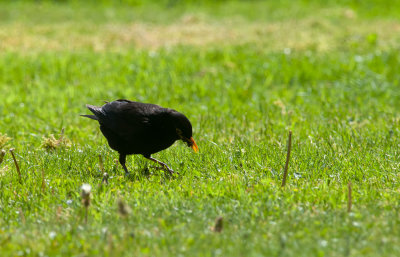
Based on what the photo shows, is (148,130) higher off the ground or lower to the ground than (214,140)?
higher

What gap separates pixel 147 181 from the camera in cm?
524

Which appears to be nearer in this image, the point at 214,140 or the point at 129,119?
the point at 129,119

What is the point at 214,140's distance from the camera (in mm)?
6832

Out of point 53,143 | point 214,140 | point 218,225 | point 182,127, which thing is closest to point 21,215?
point 218,225

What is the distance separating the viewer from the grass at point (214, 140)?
154 inches

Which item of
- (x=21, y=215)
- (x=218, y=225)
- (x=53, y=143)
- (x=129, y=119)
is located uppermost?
(x=129, y=119)

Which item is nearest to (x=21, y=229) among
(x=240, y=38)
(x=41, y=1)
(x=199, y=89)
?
(x=199, y=89)

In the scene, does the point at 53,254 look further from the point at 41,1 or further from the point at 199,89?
the point at 41,1

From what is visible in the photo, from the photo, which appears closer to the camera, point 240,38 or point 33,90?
point 33,90

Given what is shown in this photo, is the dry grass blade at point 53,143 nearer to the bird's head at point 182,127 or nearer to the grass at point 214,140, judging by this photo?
the grass at point 214,140

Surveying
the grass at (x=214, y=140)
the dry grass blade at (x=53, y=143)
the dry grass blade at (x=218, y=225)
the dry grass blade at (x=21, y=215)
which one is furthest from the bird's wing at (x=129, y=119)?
the dry grass blade at (x=218, y=225)

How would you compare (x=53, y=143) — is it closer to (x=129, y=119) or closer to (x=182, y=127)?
(x=129, y=119)

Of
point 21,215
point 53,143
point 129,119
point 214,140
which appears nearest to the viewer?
point 21,215

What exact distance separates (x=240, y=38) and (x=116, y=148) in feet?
31.1
